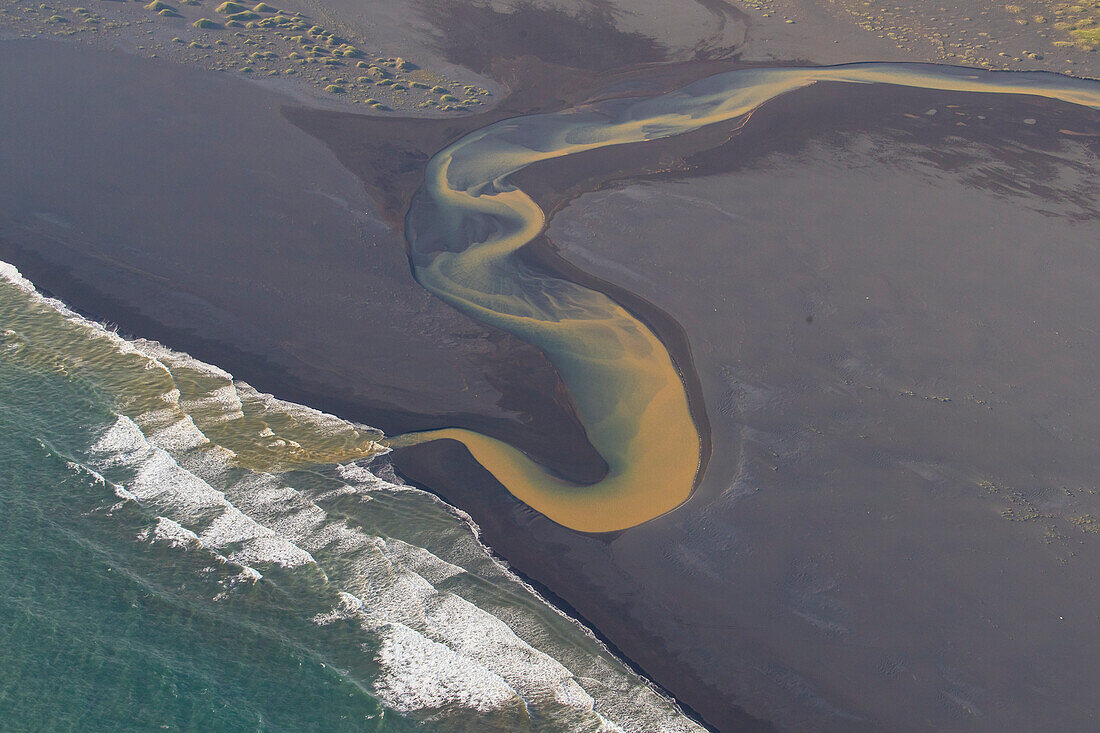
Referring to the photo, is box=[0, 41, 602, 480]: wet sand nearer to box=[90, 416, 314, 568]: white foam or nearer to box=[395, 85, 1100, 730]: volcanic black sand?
box=[395, 85, 1100, 730]: volcanic black sand

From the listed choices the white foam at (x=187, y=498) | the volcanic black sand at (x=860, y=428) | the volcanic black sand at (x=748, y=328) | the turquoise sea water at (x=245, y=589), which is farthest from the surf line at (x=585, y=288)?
the white foam at (x=187, y=498)

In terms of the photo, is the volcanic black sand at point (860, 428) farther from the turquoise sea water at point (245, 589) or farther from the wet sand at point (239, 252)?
the wet sand at point (239, 252)

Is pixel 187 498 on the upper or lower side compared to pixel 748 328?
lower

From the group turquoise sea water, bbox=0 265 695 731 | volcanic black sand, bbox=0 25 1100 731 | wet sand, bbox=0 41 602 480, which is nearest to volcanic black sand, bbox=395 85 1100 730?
volcanic black sand, bbox=0 25 1100 731

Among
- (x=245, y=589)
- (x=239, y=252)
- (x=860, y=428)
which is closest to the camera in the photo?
(x=245, y=589)

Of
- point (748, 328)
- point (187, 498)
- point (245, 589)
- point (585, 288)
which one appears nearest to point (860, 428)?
point (748, 328)

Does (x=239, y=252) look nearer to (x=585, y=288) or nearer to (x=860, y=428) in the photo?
(x=585, y=288)

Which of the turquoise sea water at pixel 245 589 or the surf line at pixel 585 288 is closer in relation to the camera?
the turquoise sea water at pixel 245 589
